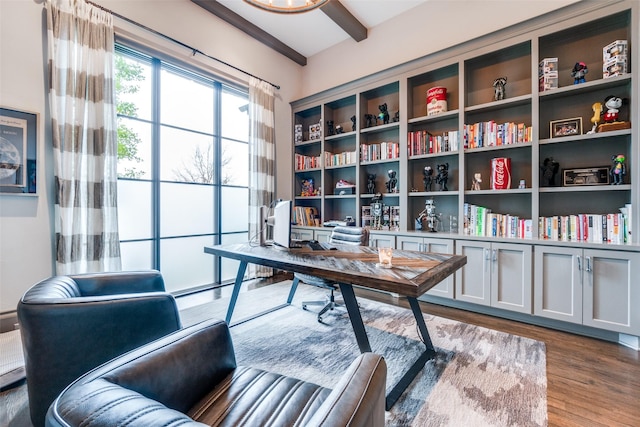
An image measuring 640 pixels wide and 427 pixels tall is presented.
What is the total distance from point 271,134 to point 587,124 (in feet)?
11.3

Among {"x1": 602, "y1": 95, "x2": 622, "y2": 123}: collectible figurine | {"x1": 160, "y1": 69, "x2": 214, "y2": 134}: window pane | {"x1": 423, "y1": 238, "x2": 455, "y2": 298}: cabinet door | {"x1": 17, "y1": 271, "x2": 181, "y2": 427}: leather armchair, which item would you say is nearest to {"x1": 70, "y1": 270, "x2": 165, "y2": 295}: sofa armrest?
{"x1": 17, "y1": 271, "x2": 181, "y2": 427}: leather armchair

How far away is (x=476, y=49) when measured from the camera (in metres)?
2.74

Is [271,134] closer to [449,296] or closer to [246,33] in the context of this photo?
[246,33]

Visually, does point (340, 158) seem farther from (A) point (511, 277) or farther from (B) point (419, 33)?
(A) point (511, 277)

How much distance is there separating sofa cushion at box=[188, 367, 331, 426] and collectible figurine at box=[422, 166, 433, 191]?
9.09 feet

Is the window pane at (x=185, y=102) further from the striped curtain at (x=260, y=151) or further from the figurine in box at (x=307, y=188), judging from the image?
the figurine in box at (x=307, y=188)

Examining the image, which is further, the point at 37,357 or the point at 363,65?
the point at 363,65

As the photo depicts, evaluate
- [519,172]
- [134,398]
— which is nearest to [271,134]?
[519,172]

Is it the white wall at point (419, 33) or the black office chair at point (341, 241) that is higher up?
the white wall at point (419, 33)

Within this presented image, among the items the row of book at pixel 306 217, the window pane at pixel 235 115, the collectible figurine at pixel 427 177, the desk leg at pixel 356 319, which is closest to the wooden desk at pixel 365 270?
the desk leg at pixel 356 319

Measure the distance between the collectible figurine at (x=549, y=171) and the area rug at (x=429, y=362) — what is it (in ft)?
4.51

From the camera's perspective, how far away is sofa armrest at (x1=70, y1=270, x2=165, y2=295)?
5.06ft

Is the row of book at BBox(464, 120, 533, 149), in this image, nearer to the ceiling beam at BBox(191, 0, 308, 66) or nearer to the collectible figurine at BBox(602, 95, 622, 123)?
the collectible figurine at BBox(602, 95, 622, 123)

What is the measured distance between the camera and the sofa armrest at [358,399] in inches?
21.8
